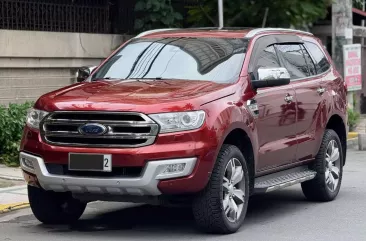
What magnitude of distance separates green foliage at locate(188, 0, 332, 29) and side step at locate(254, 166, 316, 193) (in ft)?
24.3

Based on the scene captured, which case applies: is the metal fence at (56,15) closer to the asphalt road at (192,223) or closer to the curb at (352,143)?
the curb at (352,143)

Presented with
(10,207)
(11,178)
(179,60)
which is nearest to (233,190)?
(179,60)

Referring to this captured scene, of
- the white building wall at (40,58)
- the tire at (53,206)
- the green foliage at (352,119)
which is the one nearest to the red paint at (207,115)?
the tire at (53,206)

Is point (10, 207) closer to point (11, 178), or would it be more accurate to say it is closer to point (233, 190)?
point (11, 178)

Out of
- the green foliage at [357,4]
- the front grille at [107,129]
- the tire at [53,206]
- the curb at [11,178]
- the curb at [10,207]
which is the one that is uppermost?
the green foliage at [357,4]

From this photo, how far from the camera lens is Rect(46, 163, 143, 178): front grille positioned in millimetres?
7234

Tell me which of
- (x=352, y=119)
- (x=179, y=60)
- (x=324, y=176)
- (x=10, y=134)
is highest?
(x=179, y=60)

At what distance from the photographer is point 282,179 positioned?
877 centimetres

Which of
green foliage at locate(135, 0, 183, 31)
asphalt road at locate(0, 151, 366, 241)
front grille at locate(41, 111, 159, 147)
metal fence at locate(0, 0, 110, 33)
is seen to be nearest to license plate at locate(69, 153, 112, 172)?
front grille at locate(41, 111, 159, 147)

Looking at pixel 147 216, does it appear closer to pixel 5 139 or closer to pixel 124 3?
pixel 5 139

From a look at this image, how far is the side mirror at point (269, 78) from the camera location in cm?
812

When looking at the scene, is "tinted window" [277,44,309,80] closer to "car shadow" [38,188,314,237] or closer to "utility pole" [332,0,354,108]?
"car shadow" [38,188,314,237]

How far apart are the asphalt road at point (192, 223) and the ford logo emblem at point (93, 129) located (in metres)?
0.99

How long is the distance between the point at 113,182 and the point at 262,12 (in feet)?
33.0
